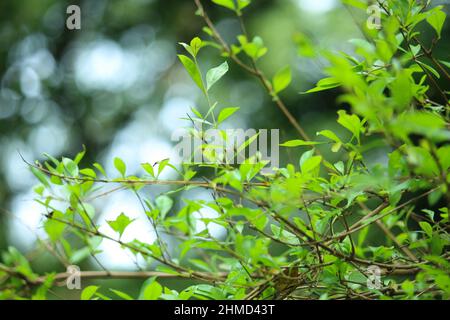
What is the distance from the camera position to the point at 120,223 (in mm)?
741

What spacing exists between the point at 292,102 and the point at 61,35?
1612 mm

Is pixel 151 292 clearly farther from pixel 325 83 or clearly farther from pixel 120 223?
pixel 325 83

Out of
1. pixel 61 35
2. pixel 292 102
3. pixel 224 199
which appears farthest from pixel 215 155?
pixel 61 35

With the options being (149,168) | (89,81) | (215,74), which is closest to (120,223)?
(149,168)

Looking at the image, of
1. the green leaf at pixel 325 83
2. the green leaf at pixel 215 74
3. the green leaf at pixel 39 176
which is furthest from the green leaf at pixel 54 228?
the green leaf at pixel 325 83

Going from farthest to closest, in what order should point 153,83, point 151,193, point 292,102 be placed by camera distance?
point 153,83, point 151,193, point 292,102

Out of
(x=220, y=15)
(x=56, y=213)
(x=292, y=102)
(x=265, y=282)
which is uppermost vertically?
(x=220, y=15)

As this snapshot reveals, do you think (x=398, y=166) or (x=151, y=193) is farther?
(x=151, y=193)

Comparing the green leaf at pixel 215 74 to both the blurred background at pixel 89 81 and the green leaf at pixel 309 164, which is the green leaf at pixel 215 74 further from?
the blurred background at pixel 89 81

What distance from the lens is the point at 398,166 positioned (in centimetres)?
58

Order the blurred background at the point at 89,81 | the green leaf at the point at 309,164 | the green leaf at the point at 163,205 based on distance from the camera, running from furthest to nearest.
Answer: the blurred background at the point at 89,81, the green leaf at the point at 163,205, the green leaf at the point at 309,164

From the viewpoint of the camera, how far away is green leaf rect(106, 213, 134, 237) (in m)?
0.74

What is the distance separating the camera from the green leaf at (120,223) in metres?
0.74

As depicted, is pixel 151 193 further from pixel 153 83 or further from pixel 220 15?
pixel 220 15
